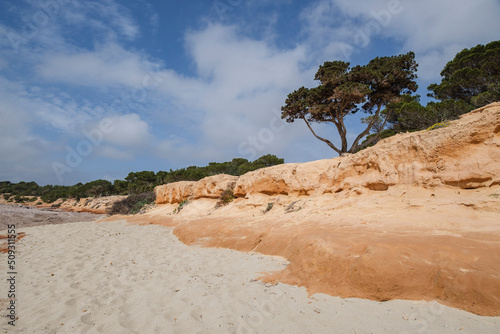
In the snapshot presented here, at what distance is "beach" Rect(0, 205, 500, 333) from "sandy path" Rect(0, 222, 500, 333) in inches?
0.4

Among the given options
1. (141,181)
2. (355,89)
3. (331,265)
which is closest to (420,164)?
(331,265)

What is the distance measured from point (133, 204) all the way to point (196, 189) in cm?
1232

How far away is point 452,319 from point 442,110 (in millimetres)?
17751

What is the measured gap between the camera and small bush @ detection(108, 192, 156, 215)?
2439 centimetres

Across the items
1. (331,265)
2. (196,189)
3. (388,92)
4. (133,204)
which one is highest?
(388,92)

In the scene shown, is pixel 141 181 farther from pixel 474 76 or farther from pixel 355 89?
pixel 474 76

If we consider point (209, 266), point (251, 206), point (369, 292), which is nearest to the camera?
point (369, 292)

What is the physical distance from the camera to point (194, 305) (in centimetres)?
342

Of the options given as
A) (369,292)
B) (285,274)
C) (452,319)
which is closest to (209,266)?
(285,274)

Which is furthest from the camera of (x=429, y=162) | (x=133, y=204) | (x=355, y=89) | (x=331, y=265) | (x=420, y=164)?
(x=133, y=204)

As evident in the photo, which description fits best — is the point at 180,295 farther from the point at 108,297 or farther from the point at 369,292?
the point at 369,292

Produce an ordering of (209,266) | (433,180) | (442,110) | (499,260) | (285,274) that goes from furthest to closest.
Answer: (442,110) → (433,180) → (209,266) → (285,274) → (499,260)

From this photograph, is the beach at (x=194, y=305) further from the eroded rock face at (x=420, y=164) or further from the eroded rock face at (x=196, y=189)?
the eroded rock face at (x=196, y=189)

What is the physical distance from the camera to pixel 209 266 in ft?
17.5
